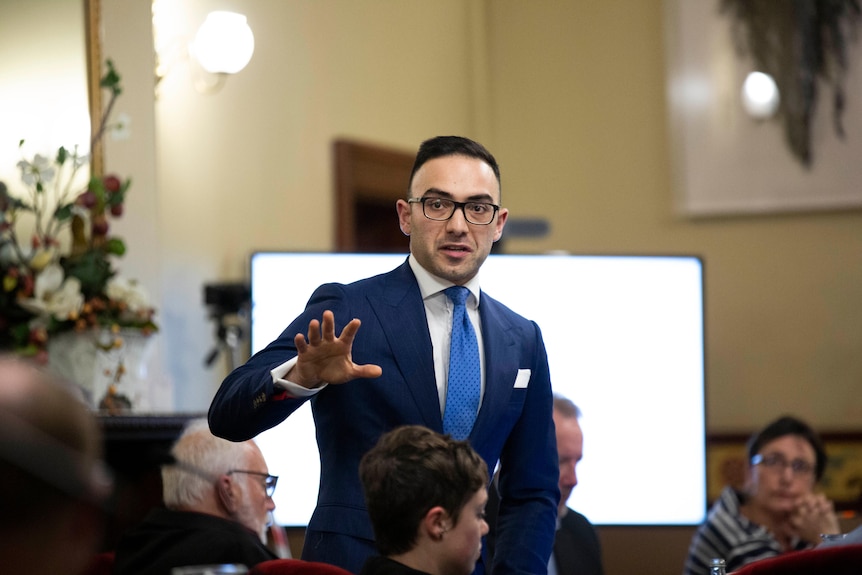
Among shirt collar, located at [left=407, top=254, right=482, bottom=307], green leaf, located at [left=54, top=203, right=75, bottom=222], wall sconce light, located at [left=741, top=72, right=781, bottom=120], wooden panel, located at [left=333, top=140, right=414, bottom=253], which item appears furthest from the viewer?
wall sconce light, located at [left=741, top=72, right=781, bottom=120]

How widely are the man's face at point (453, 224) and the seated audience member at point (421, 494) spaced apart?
324 millimetres

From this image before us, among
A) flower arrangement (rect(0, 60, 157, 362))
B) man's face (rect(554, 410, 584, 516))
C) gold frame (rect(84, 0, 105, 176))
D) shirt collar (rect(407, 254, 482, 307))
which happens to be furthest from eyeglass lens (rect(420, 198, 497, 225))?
gold frame (rect(84, 0, 105, 176))

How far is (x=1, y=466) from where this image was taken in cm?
74

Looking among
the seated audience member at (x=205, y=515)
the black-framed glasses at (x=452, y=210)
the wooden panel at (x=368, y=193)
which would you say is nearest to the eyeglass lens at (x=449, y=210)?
the black-framed glasses at (x=452, y=210)

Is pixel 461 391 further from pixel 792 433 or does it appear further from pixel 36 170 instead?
pixel 792 433

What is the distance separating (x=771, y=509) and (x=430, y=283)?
227cm

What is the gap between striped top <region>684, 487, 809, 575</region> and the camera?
12.5 ft

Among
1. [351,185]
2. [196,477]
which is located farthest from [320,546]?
[351,185]

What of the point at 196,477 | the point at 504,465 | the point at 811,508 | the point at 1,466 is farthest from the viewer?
the point at 811,508

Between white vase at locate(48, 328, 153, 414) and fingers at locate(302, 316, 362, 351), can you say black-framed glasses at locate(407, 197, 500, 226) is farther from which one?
white vase at locate(48, 328, 153, 414)

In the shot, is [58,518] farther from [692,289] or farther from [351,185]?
[351,185]

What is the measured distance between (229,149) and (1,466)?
4.14 metres

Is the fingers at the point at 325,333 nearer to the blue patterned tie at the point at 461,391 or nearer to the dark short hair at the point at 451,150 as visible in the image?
the blue patterned tie at the point at 461,391

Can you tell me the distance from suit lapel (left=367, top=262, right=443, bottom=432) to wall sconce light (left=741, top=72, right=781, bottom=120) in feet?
13.6
